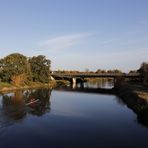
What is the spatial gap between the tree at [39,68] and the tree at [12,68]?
54.3ft

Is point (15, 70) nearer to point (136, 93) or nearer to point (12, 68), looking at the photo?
point (12, 68)

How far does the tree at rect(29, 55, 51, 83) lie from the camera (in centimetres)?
14800

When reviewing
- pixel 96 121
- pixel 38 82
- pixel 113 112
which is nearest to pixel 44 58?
pixel 38 82

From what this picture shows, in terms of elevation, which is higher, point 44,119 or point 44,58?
point 44,58

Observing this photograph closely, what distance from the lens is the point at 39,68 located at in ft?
488

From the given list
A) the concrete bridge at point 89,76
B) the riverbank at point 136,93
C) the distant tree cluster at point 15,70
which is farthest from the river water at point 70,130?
the concrete bridge at point 89,76

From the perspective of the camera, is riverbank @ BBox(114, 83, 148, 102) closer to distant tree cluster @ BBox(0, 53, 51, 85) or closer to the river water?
the river water

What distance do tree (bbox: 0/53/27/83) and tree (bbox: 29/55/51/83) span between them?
16556mm

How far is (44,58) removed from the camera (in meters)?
153

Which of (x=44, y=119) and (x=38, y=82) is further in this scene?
(x=38, y=82)

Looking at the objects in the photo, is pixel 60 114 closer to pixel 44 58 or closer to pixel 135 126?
pixel 135 126

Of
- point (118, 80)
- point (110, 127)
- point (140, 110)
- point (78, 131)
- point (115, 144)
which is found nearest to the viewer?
point (115, 144)

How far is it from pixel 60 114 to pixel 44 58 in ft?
313

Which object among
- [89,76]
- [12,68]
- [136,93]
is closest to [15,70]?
[12,68]
